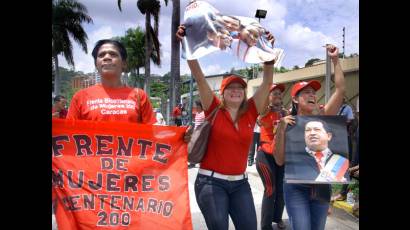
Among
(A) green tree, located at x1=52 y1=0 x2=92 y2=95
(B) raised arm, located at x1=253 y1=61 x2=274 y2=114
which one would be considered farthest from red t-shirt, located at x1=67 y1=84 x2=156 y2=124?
(A) green tree, located at x1=52 y1=0 x2=92 y2=95

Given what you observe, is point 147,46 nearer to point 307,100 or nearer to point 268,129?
point 268,129

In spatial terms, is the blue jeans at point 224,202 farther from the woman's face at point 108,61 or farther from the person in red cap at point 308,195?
the woman's face at point 108,61

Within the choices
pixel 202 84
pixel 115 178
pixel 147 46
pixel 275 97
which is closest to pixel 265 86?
pixel 202 84

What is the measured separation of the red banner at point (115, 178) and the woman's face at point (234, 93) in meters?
0.53

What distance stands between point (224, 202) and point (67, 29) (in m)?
31.9

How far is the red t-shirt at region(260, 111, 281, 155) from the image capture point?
207 inches

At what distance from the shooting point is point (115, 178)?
3.37 m

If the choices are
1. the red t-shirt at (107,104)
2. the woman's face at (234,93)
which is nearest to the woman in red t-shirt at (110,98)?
the red t-shirt at (107,104)

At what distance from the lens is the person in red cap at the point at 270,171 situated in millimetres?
5129

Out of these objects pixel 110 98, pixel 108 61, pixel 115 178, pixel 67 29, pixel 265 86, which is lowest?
pixel 115 178

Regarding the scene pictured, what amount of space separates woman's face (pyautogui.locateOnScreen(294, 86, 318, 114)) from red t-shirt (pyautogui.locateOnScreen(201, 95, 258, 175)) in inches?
28.7

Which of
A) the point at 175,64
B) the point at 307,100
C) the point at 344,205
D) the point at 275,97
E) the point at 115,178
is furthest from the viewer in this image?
the point at 175,64
